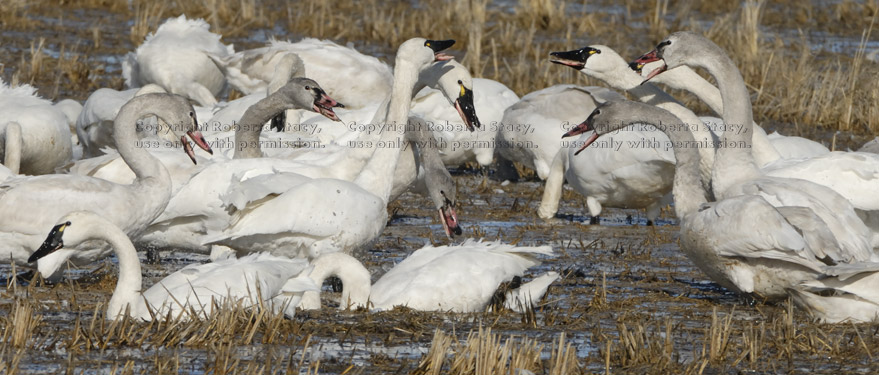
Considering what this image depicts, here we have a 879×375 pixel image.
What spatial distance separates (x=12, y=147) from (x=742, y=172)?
496 cm

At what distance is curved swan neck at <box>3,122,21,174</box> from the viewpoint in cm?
965

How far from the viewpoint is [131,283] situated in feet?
20.0

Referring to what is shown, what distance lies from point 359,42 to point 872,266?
12.1 meters

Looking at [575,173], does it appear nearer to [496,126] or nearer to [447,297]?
[496,126]

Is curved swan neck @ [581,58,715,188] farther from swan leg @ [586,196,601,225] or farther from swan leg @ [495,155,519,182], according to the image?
swan leg @ [495,155,519,182]

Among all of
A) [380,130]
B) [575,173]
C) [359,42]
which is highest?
[380,130]

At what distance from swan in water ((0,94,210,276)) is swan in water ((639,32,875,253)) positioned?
3098mm

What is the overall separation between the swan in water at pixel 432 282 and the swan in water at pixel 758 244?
796 mm

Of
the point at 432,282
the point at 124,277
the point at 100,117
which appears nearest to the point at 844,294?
the point at 432,282

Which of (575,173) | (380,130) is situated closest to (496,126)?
Answer: (575,173)

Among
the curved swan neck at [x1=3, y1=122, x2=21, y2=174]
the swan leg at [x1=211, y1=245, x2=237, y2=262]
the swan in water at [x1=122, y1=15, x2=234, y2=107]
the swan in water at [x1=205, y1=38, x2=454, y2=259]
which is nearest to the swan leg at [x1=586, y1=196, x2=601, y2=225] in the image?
the swan in water at [x1=205, y1=38, x2=454, y2=259]

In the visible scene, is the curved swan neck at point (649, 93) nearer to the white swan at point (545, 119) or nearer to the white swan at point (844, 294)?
the white swan at point (545, 119)

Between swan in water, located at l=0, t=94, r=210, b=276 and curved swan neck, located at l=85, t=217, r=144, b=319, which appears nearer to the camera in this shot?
curved swan neck, located at l=85, t=217, r=144, b=319

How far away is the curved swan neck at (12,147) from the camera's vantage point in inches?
380
